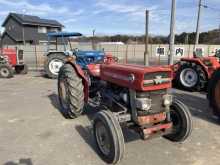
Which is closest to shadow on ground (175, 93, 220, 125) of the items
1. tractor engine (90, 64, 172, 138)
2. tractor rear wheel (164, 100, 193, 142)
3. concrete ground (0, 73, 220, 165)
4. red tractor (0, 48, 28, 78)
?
concrete ground (0, 73, 220, 165)

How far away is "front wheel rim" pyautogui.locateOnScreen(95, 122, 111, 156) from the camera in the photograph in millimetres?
3865

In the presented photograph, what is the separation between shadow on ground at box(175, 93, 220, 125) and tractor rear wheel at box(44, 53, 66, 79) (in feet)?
19.3

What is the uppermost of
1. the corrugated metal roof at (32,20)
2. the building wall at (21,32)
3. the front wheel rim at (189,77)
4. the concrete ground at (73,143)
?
the corrugated metal roof at (32,20)

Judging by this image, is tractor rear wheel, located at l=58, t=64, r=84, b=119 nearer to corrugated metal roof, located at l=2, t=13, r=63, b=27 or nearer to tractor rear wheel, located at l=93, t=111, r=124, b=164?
tractor rear wheel, located at l=93, t=111, r=124, b=164

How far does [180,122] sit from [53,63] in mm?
8715

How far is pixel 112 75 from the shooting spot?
14.8 feet

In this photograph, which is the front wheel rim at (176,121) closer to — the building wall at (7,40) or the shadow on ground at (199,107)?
the shadow on ground at (199,107)

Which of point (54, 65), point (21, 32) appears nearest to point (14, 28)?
point (21, 32)

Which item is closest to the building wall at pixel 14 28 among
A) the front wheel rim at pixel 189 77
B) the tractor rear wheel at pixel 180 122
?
the front wheel rim at pixel 189 77

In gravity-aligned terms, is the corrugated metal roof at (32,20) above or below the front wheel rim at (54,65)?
above

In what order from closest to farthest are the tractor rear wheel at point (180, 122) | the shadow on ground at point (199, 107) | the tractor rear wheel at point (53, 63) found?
the tractor rear wheel at point (180, 122) < the shadow on ground at point (199, 107) < the tractor rear wheel at point (53, 63)

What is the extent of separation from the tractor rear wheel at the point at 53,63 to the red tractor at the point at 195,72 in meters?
5.28

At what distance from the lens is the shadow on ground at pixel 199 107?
5881 mm

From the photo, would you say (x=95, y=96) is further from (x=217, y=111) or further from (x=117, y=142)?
(x=217, y=111)
